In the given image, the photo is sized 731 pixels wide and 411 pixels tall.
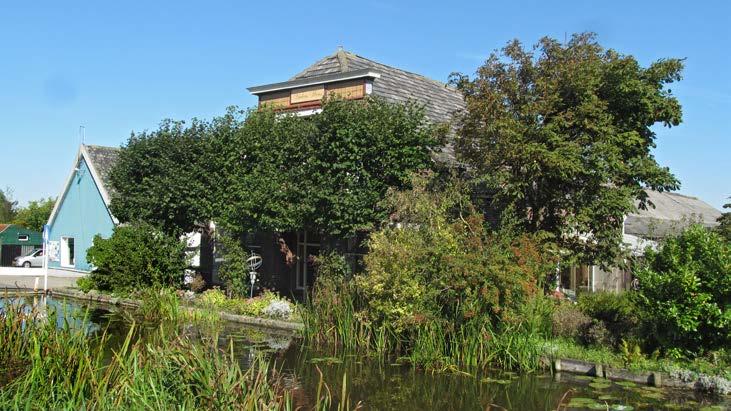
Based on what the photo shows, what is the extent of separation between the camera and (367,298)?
13867 mm

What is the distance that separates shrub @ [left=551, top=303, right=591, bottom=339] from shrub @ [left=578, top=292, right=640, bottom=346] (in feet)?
0.85

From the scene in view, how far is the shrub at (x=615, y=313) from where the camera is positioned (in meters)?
13.2

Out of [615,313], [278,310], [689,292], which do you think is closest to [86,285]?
[278,310]

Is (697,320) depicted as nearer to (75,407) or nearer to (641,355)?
(641,355)

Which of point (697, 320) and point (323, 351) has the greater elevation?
point (697, 320)

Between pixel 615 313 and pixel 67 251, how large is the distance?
2593 centimetres

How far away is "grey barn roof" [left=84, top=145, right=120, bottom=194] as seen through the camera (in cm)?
2943

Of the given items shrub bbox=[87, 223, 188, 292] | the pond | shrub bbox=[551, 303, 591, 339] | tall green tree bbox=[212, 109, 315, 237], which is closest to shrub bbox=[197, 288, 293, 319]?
tall green tree bbox=[212, 109, 315, 237]

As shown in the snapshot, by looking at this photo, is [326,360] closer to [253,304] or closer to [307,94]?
[253,304]

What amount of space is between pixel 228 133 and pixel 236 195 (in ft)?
7.07

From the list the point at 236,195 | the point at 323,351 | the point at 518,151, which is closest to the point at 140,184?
the point at 236,195

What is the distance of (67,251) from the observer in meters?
32.2


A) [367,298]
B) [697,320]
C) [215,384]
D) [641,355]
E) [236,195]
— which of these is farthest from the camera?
[236,195]

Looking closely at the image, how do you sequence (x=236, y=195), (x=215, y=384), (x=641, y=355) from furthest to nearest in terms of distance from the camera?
(x=236, y=195) → (x=641, y=355) → (x=215, y=384)
